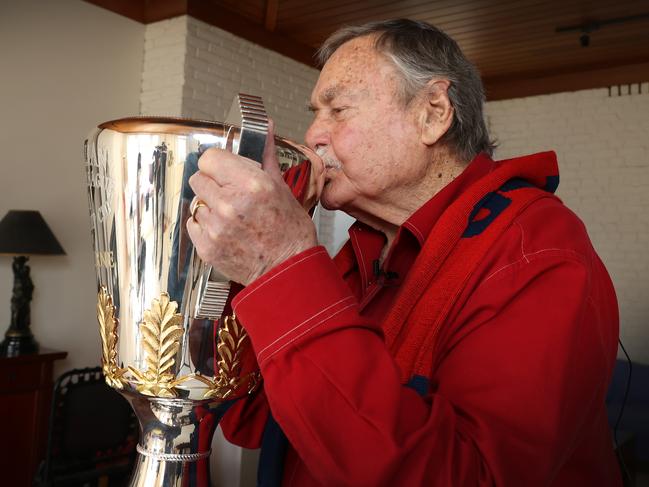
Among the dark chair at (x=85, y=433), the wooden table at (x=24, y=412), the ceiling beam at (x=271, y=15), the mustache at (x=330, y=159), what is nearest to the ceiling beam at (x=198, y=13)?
the ceiling beam at (x=271, y=15)

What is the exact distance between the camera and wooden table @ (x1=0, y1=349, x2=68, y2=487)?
10.9ft

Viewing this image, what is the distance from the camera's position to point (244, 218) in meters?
0.55

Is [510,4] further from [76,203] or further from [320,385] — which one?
[320,385]

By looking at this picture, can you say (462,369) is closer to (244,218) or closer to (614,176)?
(244,218)

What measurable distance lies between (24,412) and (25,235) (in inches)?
37.9

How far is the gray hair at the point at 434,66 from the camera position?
1.00m

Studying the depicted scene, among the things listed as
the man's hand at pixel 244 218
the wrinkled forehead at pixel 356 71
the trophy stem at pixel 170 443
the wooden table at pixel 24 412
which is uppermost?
the wrinkled forehead at pixel 356 71

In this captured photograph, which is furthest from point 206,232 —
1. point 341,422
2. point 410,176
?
point 410,176

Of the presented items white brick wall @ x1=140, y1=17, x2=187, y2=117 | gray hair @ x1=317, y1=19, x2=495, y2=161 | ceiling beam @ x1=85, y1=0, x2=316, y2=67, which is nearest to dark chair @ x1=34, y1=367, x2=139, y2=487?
white brick wall @ x1=140, y1=17, x2=187, y2=117

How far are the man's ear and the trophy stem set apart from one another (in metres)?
0.60

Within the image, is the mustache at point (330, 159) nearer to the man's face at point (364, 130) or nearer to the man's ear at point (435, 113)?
the man's face at point (364, 130)

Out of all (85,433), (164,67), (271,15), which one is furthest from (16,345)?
(271,15)

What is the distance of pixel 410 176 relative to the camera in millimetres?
1015

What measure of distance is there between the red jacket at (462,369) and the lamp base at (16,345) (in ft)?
10.8
